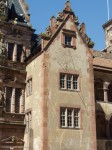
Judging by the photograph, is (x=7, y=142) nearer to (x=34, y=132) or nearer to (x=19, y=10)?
(x=34, y=132)

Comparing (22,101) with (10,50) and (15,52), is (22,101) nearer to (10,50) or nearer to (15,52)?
(15,52)

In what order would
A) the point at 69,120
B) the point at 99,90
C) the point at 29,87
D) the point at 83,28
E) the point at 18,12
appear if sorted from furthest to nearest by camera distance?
the point at 18,12 → the point at 99,90 → the point at 83,28 → the point at 29,87 → the point at 69,120

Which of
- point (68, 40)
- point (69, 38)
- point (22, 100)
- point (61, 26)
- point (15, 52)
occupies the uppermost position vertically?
point (61, 26)

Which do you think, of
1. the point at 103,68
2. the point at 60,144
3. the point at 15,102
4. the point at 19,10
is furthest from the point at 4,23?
the point at 60,144

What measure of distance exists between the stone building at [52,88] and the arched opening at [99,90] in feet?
0.40

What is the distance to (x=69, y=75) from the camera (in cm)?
3500

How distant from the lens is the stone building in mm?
32906

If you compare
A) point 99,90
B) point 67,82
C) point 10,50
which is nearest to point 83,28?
point 67,82

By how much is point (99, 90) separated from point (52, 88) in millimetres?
8955

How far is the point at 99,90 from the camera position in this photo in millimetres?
40469

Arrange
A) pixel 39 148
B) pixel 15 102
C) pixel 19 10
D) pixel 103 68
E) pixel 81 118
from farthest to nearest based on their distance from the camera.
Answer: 1. pixel 19 10
2. pixel 103 68
3. pixel 15 102
4. pixel 81 118
5. pixel 39 148

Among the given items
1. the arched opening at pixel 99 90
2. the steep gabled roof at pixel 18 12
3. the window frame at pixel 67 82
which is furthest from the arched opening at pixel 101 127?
the steep gabled roof at pixel 18 12

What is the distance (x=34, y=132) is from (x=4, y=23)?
43.4ft

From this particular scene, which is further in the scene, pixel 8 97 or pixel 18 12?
pixel 18 12
